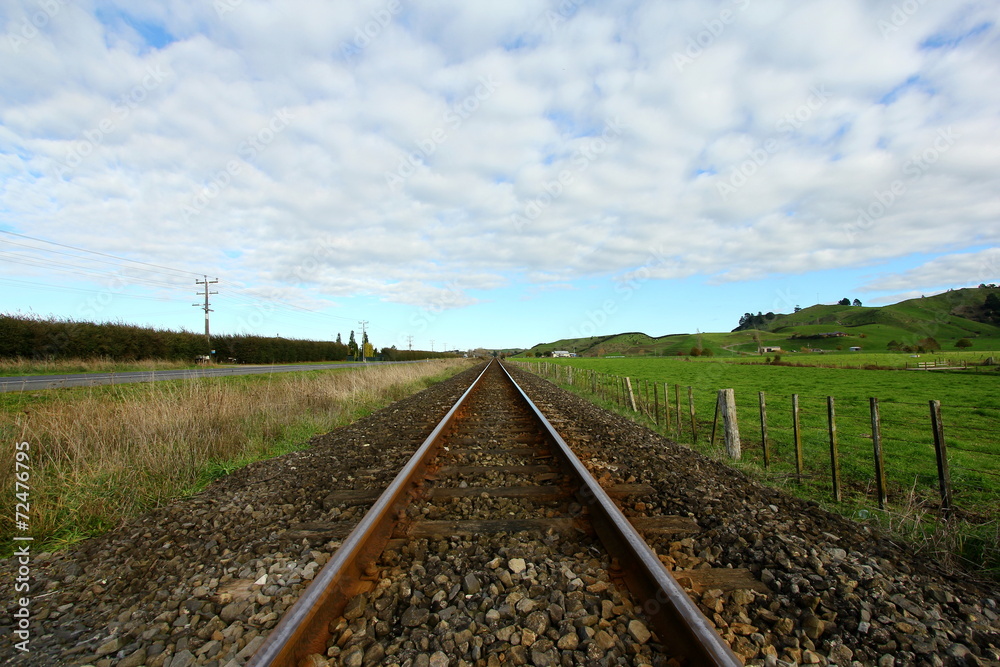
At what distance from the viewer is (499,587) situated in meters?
2.41

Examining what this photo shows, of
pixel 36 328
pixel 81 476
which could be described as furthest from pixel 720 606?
pixel 36 328

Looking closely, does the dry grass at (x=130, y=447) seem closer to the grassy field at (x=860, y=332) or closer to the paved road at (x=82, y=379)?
the paved road at (x=82, y=379)

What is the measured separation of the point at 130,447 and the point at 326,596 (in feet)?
15.9

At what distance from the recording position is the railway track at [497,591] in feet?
6.10

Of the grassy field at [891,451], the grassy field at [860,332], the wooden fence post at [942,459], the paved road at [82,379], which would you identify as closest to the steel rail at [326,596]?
the grassy field at [891,451]

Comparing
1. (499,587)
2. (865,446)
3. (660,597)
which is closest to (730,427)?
(865,446)

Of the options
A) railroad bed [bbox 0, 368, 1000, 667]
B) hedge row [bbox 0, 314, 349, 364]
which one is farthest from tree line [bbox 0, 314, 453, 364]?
railroad bed [bbox 0, 368, 1000, 667]

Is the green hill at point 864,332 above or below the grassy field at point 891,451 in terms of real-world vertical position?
above

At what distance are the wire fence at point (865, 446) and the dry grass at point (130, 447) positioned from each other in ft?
22.2

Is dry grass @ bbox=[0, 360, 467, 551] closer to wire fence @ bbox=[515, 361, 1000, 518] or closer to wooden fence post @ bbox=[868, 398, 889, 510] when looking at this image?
wire fence @ bbox=[515, 361, 1000, 518]

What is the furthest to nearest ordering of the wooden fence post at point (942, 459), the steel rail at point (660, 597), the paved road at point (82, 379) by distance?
the paved road at point (82, 379) → the wooden fence post at point (942, 459) → the steel rail at point (660, 597)

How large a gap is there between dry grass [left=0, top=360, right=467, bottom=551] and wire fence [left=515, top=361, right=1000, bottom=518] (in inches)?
266

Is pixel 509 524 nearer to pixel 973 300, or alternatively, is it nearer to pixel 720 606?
pixel 720 606

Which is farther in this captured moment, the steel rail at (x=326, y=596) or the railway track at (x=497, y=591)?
the railway track at (x=497, y=591)
